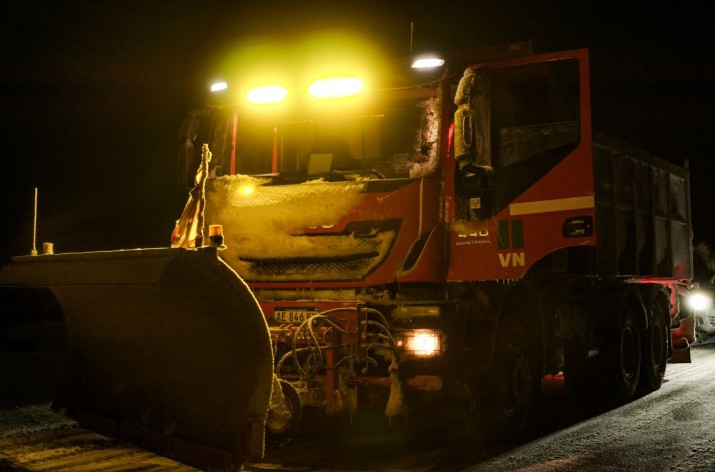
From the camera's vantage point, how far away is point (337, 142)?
720 cm

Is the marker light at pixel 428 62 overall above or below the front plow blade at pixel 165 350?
above

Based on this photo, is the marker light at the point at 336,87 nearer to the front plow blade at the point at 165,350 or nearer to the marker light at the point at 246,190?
the marker light at the point at 246,190

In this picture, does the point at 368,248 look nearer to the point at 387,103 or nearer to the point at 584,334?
the point at 387,103

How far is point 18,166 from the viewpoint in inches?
1449

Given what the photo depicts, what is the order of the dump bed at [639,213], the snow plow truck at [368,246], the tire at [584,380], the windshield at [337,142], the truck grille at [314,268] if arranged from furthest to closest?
1. the tire at [584,380]
2. the dump bed at [639,213]
3. the windshield at [337,142]
4. the truck grille at [314,268]
5. the snow plow truck at [368,246]

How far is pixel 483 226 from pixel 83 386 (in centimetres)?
350

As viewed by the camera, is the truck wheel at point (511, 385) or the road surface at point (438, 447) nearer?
the road surface at point (438, 447)

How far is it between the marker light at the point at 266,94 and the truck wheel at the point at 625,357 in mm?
4908

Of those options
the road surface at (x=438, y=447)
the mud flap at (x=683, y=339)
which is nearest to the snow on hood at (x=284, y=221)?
the road surface at (x=438, y=447)

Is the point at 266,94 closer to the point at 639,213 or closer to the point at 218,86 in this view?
the point at 218,86

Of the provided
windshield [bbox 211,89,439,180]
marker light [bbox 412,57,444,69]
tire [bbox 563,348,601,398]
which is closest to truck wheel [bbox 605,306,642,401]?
→ tire [bbox 563,348,601,398]

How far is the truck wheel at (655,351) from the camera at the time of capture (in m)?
10.6

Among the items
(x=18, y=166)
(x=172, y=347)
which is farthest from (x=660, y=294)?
(x=18, y=166)

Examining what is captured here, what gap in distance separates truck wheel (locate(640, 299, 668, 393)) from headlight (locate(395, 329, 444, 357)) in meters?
5.18
